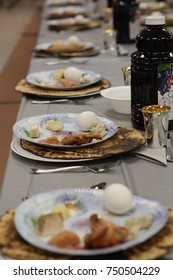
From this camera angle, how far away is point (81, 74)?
2.00 metres

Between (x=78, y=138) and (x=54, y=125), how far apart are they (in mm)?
140

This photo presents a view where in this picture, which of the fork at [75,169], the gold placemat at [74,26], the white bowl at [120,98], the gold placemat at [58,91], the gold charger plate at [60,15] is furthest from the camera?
the gold charger plate at [60,15]

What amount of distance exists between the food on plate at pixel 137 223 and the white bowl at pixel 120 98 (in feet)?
2.34

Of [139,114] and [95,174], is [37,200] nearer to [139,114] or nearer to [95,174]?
[95,174]

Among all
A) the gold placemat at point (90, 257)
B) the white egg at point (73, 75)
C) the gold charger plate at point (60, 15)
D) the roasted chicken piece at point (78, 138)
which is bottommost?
the gold charger plate at point (60, 15)

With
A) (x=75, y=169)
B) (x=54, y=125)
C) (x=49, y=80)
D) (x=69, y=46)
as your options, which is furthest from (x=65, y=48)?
(x=75, y=169)

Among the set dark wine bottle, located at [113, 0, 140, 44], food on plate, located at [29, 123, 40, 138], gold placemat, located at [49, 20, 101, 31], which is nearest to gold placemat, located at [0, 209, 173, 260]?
food on plate, located at [29, 123, 40, 138]

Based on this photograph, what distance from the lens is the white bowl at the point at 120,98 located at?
1586 millimetres

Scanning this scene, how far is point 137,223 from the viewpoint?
888 millimetres

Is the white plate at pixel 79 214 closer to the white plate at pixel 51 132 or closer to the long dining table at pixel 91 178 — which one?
the long dining table at pixel 91 178

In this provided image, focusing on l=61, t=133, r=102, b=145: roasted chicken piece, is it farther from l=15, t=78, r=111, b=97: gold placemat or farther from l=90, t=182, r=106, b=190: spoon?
l=15, t=78, r=111, b=97: gold placemat

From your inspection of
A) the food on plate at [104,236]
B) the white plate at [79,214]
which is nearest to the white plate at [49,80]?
the white plate at [79,214]

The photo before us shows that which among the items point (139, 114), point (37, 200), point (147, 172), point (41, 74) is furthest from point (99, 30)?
point (37, 200)
